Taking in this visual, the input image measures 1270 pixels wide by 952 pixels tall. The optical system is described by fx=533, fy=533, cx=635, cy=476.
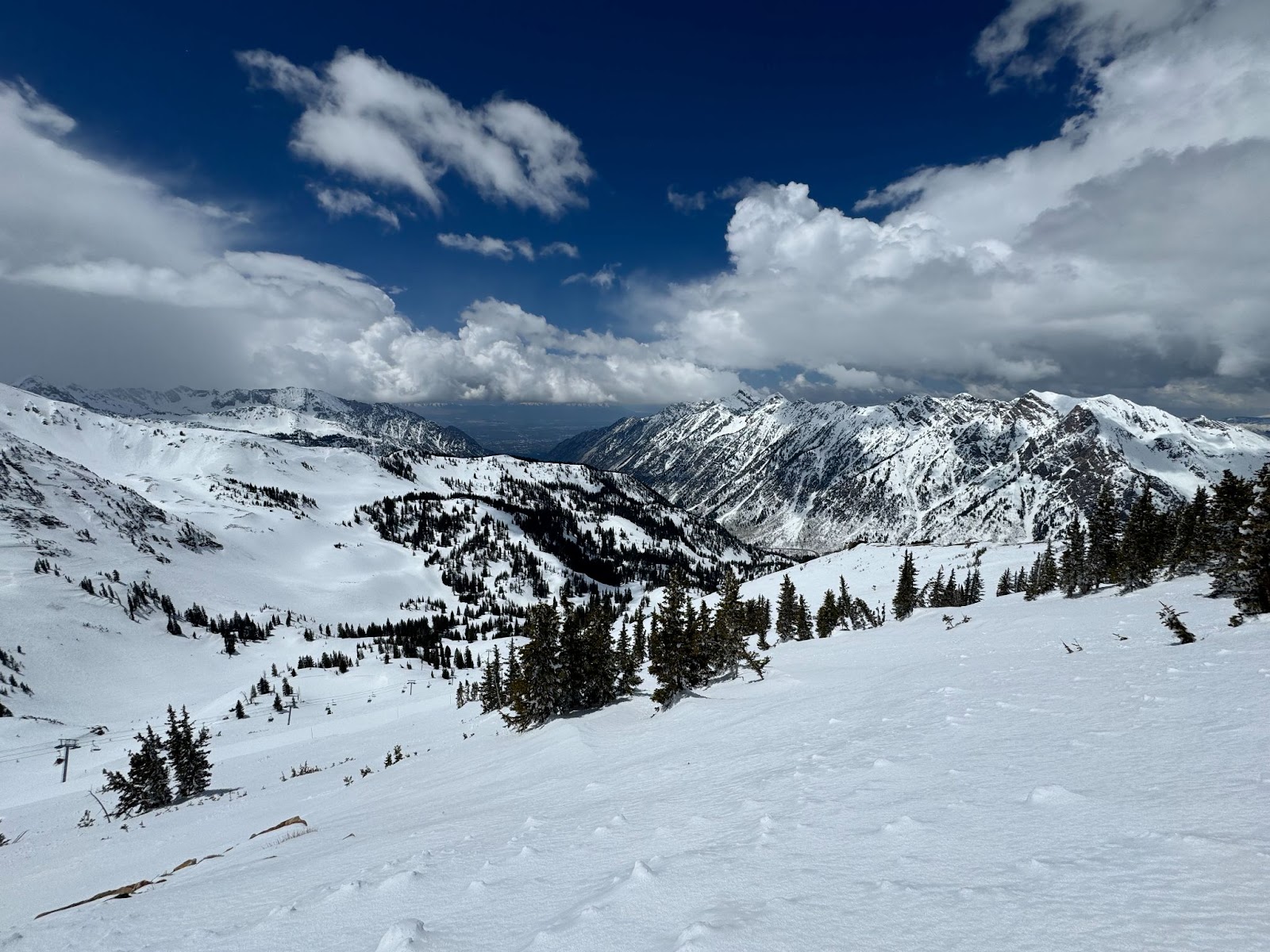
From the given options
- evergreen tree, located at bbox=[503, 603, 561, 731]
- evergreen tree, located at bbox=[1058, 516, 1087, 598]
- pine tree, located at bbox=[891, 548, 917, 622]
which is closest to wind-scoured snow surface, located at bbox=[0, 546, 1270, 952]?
evergreen tree, located at bbox=[503, 603, 561, 731]

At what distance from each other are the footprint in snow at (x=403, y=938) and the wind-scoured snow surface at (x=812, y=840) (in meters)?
0.03

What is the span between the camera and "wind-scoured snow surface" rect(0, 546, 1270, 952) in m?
4.44

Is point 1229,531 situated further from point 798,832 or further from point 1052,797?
point 798,832

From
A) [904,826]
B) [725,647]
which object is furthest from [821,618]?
[904,826]

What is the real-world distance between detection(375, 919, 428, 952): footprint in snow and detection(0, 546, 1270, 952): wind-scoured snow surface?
1.2 inches

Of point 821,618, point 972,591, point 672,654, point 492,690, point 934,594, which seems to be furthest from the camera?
point 934,594

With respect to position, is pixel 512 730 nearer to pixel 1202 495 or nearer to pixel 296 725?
pixel 296 725

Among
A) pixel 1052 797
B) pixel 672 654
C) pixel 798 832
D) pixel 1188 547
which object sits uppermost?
pixel 1188 547

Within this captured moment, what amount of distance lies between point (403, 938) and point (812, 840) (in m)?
4.67

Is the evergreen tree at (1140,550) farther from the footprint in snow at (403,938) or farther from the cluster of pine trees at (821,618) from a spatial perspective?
the footprint in snow at (403,938)

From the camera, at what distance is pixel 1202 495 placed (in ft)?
A: 179

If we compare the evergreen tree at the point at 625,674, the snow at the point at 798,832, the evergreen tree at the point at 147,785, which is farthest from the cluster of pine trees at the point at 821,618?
the evergreen tree at the point at 147,785

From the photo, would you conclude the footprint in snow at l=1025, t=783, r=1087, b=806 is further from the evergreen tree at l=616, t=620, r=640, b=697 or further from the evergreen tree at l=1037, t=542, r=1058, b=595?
the evergreen tree at l=1037, t=542, r=1058, b=595

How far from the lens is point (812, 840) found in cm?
659
